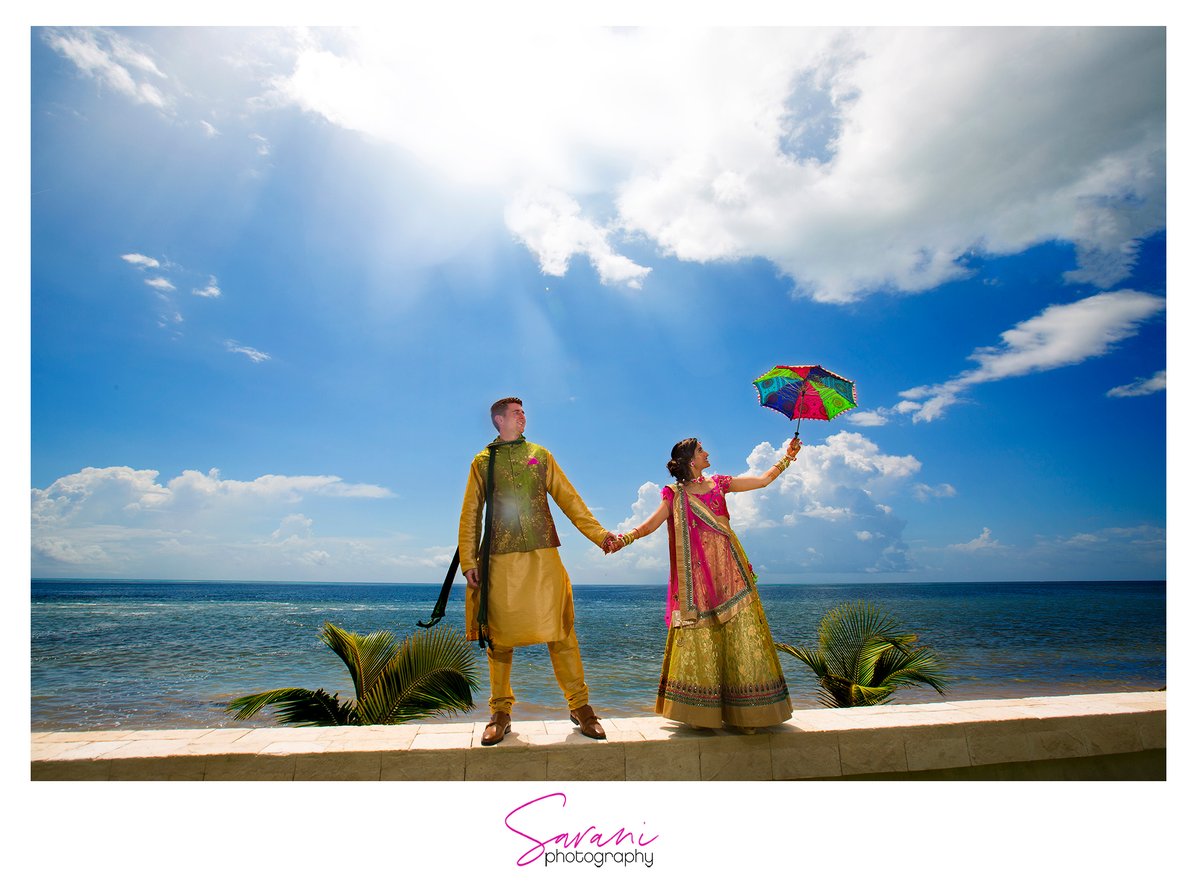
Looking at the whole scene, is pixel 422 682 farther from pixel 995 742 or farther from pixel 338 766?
pixel 995 742

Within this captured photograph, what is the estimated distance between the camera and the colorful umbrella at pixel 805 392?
4.11 metres

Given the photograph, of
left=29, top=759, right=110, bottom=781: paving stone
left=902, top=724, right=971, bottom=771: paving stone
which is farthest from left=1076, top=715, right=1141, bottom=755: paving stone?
left=29, top=759, right=110, bottom=781: paving stone

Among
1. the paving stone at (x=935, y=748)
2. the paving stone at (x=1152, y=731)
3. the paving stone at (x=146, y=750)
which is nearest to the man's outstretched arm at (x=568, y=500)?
the paving stone at (x=935, y=748)

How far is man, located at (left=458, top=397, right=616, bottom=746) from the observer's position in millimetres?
3594

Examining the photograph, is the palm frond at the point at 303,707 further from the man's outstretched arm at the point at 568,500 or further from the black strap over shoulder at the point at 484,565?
the man's outstretched arm at the point at 568,500

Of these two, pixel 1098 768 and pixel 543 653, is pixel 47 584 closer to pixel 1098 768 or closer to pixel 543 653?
pixel 543 653

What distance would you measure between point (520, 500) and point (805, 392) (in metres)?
2.03

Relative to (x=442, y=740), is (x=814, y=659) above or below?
below

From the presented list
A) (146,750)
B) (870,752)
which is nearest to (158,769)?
(146,750)

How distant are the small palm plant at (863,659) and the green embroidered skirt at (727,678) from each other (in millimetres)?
1652

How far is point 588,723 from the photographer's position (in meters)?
3.40

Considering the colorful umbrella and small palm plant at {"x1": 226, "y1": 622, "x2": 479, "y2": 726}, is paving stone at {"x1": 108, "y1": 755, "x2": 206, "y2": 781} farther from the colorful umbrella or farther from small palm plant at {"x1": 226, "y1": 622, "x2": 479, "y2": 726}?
the colorful umbrella
